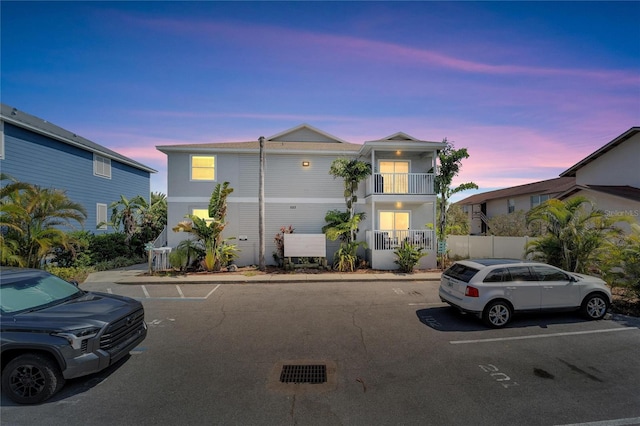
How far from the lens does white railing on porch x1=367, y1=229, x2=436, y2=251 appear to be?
14.8 meters

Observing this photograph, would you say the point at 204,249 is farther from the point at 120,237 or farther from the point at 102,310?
the point at 102,310

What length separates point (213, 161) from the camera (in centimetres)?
1605

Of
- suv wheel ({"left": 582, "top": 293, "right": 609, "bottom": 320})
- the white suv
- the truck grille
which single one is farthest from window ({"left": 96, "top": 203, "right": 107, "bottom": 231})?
suv wheel ({"left": 582, "top": 293, "right": 609, "bottom": 320})

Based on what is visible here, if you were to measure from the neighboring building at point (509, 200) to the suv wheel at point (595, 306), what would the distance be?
1595 cm

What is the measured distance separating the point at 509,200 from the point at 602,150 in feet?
38.8

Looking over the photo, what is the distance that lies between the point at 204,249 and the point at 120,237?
687 centimetres

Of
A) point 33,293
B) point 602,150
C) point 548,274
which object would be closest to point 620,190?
point 602,150

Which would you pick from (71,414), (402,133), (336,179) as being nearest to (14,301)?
(71,414)

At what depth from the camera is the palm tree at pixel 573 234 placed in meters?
9.63

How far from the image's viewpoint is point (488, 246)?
17.1 meters

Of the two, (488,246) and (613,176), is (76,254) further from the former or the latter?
(613,176)

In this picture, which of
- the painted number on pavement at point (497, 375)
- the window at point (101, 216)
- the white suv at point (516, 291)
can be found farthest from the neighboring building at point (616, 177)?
the window at point (101, 216)

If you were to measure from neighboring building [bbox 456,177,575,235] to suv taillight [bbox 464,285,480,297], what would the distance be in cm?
1879

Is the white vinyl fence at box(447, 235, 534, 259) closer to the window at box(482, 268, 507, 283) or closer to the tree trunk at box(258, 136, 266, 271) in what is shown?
the window at box(482, 268, 507, 283)
